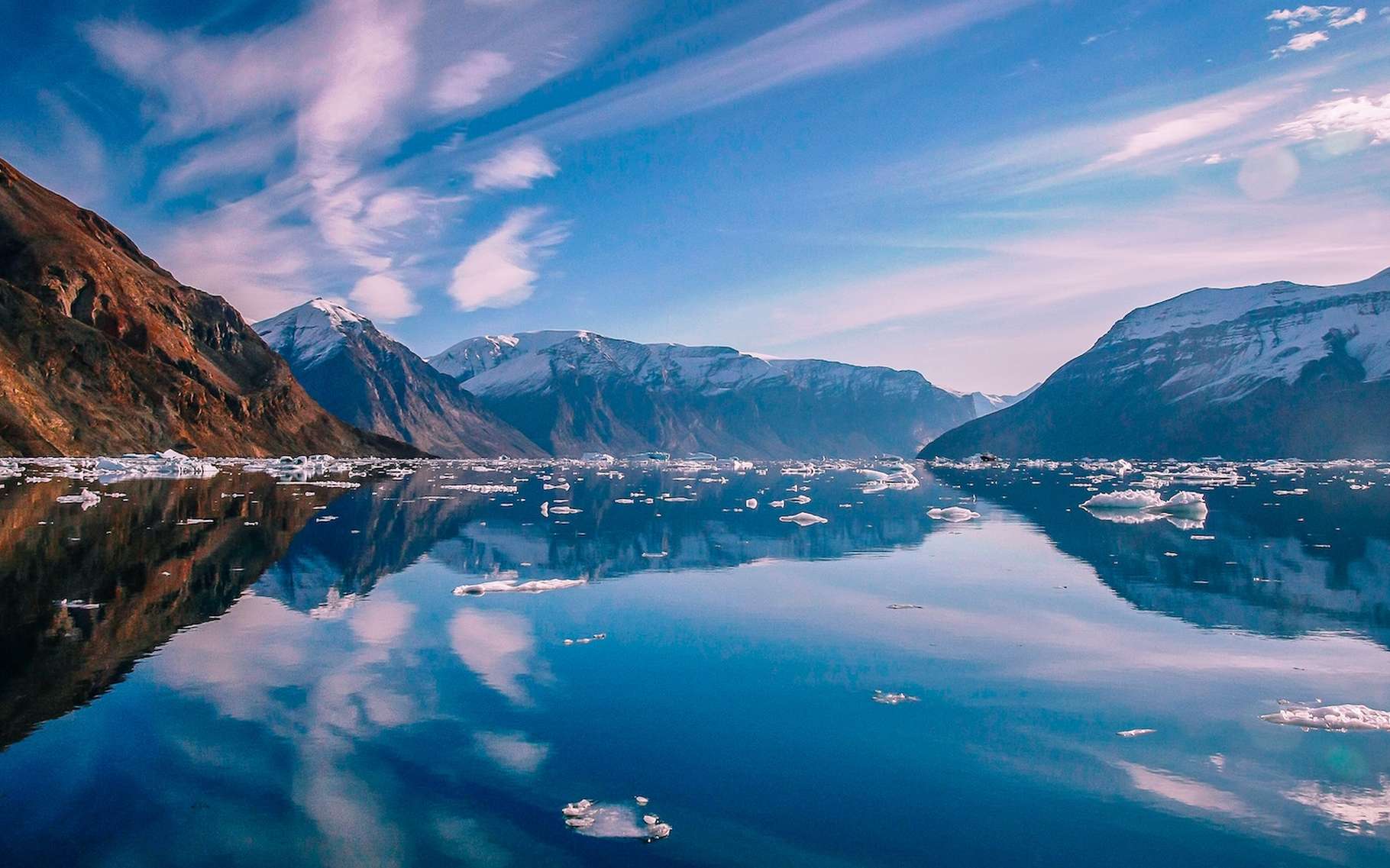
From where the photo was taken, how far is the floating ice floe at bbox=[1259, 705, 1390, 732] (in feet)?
48.0

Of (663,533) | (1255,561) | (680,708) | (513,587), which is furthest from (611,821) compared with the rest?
(663,533)

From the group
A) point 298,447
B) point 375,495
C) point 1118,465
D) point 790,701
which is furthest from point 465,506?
point 1118,465

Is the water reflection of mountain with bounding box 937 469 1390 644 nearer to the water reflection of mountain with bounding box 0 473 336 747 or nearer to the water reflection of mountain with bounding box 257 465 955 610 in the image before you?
the water reflection of mountain with bounding box 257 465 955 610

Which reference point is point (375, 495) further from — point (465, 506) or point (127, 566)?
point (127, 566)

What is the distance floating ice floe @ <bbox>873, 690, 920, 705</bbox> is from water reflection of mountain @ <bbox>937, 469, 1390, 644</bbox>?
1232 cm

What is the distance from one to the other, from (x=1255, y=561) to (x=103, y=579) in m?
43.5

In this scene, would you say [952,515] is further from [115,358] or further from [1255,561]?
[115,358]

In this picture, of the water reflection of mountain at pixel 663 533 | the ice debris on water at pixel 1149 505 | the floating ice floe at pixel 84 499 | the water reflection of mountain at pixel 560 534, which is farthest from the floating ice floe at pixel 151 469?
the ice debris on water at pixel 1149 505

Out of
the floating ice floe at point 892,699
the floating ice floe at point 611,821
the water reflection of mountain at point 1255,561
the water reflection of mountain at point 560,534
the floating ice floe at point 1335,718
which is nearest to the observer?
the floating ice floe at point 611,821

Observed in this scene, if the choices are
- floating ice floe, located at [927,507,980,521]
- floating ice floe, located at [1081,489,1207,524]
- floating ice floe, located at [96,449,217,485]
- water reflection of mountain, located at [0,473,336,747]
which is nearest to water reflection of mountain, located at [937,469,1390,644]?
floating ice floe, located at [1081,489,1207,524]

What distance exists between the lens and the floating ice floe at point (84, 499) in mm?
48222

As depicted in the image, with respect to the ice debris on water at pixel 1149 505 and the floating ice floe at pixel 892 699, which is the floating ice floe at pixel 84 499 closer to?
the floating ice floe at pixel 892 699

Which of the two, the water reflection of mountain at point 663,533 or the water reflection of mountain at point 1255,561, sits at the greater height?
the water reflection of mountain at point 663,533

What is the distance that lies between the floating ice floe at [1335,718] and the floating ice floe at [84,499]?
53.2m
